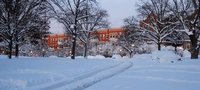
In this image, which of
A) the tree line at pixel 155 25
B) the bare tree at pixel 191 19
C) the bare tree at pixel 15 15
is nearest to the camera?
the bare tree at pixel 15 15

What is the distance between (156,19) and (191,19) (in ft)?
39.1

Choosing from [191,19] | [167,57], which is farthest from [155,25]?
[167,57]

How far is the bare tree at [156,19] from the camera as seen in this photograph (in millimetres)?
54312

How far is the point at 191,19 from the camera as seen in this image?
4384cm

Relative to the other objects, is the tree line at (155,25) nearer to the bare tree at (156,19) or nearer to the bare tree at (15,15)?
the bare tree at (156,19)

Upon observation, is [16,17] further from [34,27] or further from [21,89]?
[21,89]

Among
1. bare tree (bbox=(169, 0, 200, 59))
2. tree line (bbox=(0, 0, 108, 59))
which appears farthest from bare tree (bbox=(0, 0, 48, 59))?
bare tree (bbox=(169, 0, 200, 59))

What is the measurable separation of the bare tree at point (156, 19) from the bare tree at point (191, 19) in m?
7.33

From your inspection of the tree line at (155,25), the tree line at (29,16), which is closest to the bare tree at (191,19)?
the tree line at (155,25)

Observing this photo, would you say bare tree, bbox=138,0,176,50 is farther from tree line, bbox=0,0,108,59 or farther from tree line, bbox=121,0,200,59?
tree line, bbox=0,0,108,59

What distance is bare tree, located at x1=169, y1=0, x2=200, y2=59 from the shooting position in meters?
40.7

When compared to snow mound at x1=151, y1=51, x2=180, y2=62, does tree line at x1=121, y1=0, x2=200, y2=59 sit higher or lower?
higher

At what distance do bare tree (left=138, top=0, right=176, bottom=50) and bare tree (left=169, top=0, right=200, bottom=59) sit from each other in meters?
7.33

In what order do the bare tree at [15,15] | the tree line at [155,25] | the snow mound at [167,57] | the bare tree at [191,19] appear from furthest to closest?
1. the tree line at [155,25]
2. the bare tree at [191,19]
3. the snow mound at [167,57]
4. the bare tree at [15,15]
